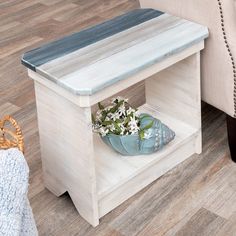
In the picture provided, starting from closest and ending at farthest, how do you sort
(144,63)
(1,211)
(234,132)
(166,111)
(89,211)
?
(1,211) < (144,63) < (89,211) < (234,132) < (166,111)

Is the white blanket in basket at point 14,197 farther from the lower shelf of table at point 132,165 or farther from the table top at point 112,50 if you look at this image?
the lower shelf of table at point 132,165

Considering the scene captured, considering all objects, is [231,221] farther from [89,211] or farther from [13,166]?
[13,166]

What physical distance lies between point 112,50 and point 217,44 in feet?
1.12

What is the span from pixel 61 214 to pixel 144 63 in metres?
0.55

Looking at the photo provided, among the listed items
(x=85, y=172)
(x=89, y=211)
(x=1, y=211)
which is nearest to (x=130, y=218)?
(x=89, y=211)

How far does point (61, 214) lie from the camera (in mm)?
1689

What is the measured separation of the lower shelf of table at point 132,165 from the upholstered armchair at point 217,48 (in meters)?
0.15

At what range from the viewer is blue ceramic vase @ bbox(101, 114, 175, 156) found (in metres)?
1.71

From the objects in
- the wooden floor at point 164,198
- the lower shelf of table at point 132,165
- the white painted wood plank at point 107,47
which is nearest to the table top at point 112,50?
the white painted wood plank at point 107,47

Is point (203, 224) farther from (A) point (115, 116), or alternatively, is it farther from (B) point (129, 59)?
(B) point (129, 59)

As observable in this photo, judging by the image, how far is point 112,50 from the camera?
5.21 feet

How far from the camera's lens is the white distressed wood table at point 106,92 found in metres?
1.49

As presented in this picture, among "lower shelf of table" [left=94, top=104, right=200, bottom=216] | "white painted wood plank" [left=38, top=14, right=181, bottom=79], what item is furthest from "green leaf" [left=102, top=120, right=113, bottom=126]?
"white painted wood plank" [left=38, top=14, right=181, bottom=79]

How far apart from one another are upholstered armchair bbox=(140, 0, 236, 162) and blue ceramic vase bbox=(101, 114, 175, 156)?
0.68 feet
